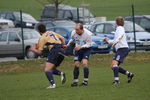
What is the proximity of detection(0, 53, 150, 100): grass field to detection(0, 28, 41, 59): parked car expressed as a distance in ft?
8.41

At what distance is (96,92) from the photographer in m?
15.4

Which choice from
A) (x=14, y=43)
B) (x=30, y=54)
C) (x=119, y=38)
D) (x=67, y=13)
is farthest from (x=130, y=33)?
(x=67, y=13)

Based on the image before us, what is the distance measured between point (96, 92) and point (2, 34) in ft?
51.7

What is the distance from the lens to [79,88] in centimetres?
1658

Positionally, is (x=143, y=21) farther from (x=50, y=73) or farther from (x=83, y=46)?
(x=50, y=73)

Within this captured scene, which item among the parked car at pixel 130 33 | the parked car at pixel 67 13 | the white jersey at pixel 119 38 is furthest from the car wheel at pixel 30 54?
the white jersey at pixel 119 38

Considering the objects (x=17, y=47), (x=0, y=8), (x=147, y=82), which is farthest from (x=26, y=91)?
(x=0, y=8)

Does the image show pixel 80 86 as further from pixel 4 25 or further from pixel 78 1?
pixel 78 1

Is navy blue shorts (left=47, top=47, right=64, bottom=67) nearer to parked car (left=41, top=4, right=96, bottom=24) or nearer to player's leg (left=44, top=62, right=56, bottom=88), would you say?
player's leg (left=44, top=62, right=56, bottom=88)

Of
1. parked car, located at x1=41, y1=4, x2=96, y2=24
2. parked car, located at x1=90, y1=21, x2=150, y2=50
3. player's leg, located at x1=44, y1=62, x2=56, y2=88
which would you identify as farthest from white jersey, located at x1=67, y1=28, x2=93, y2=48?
parked car, located at x1=41, y1=4, x2=96, y2=24

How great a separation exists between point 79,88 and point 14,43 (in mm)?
13783

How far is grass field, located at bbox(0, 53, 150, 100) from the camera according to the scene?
14778mm

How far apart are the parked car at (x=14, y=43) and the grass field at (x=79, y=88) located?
2.56m

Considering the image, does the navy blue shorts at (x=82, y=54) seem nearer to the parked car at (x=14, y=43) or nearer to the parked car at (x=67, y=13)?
the parked car at (x=14, y=43)
